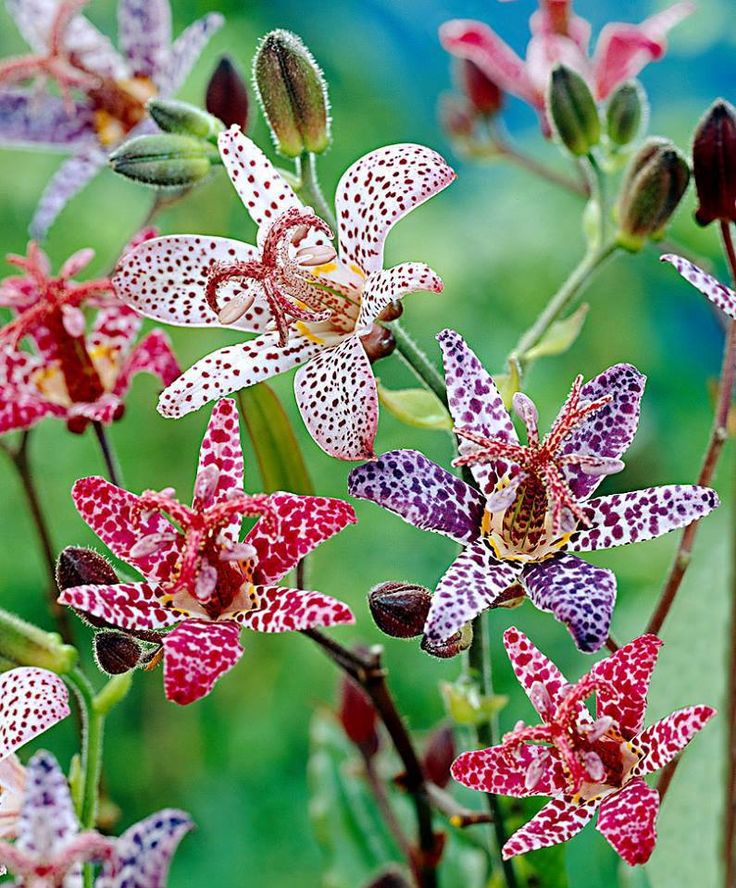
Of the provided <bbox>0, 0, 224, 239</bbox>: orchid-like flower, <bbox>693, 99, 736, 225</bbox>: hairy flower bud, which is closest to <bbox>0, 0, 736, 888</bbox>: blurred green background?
<bbox>0, 0, 224, 239</bbox>: orchid-like flower

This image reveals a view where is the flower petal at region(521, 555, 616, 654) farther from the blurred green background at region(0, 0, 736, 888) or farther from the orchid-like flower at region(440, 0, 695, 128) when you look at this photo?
the blurred green background at region(0, 0, 736, 888)

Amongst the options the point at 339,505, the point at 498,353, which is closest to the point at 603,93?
the point at 339,505

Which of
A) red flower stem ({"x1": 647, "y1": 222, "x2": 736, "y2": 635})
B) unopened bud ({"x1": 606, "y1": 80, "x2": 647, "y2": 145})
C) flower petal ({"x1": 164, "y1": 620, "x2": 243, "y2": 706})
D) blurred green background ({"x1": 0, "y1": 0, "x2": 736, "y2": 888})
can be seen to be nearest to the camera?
flower petal ({"x1": 164, "y1": 620, "x2": 243, "y2": 706})

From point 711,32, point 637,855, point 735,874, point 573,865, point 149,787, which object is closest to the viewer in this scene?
point 637,855

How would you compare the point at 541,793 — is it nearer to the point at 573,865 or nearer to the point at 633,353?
the point at 573,865

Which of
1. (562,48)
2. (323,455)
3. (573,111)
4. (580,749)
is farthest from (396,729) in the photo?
(323,455)
